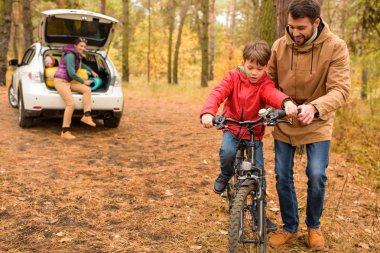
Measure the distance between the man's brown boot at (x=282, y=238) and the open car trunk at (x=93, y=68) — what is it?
209 inches

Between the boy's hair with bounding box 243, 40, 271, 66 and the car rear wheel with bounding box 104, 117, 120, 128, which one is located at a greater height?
the boy's hair with bounding box 243, 40, 271, 66

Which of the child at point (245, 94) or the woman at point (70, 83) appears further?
the woman at point (70, 83)

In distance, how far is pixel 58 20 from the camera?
802 centimetres

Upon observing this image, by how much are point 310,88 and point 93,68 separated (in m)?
6.39

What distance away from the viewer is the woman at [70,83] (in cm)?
753

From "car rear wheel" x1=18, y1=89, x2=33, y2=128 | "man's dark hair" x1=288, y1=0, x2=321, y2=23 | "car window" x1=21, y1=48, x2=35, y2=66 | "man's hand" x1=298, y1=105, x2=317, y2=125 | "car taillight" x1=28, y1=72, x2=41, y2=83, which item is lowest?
"car rear wheel" x1=18, y1=89, x2=33, y2=128

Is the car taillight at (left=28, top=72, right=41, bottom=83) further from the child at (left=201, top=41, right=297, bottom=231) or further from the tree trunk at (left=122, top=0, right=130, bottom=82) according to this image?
the tree trunk at (left=122, top=0, right=130, bottom=82)

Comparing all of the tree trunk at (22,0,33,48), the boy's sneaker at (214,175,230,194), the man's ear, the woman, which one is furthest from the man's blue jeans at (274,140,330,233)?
the tree trunk at (22,0,33,48)

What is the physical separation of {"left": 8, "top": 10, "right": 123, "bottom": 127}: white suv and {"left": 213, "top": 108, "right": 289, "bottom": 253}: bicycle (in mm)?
5214

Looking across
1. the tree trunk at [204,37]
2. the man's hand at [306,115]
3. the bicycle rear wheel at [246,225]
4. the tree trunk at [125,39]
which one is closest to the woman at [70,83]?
the bicycle rear wheel at [246,225]

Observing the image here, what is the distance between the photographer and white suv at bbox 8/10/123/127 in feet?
24.8

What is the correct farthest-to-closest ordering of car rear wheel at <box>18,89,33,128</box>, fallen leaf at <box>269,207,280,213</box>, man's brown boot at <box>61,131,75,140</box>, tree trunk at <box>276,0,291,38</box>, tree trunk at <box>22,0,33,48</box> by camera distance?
tree trunk at <box>22,0,33,48</box>, car rear wheel at <box>18,89,33,128</box>, man's brown boot at <box>61,131,75,140</box>, tree trunk at <box>276,0,291,38</box>, fallen leaf at <box>269,207,280,213</box>

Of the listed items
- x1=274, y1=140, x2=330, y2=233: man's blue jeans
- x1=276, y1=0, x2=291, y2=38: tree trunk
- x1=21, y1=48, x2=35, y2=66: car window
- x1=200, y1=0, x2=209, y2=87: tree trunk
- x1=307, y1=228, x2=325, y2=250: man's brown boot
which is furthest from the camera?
x1=200, y1=0, x2=209, y2=87: tree trunk

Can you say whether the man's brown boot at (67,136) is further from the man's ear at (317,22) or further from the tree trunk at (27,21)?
the tree trunk at (27,21)
